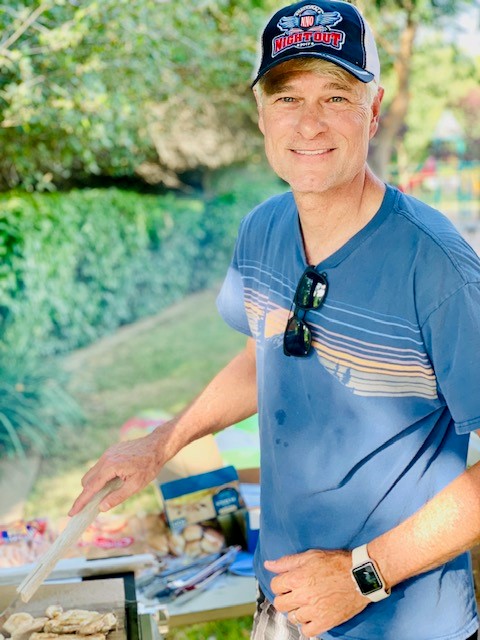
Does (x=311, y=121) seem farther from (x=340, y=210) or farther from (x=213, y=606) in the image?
(x=213, y=606)

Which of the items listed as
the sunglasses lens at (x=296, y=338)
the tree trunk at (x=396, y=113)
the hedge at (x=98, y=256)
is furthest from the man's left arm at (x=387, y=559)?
the tree trunk at (x=396, y=113)

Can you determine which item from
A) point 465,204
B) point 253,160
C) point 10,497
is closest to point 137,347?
point 10,497

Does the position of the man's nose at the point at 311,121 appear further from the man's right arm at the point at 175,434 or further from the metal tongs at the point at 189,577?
the metal tongs at the point at 189,577

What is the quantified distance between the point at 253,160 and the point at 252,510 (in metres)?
9.49

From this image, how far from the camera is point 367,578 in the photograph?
140 centimetres

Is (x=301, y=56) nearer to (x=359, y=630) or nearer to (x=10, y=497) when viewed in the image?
(x=359, y=630)

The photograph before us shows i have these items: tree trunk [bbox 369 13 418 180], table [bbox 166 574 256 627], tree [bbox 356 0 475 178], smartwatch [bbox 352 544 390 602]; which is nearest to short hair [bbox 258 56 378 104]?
smartwatch [bbox 352 544 390 602]

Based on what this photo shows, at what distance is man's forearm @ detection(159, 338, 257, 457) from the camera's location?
6.12ft

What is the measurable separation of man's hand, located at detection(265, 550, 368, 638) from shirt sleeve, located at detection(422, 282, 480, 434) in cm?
34

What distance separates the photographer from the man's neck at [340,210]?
1.50 m

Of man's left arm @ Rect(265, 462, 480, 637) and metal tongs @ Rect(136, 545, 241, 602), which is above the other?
man's left arm @ Rect(265, 462, 480, 637)

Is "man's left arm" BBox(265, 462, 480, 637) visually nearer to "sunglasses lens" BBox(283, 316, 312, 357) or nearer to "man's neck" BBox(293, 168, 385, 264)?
"sunglasses lens" BBox(283, 316, 312, 357)

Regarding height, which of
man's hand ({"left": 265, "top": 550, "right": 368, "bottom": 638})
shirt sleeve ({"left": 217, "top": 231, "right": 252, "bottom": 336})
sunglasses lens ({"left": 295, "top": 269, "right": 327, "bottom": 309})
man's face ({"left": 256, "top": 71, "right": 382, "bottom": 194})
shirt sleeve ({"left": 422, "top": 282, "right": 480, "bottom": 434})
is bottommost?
man's hand ({"left": 265, "top": 550, "right": 368, "bottom": 638})

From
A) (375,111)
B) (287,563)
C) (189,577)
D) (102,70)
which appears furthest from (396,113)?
(287,563)
